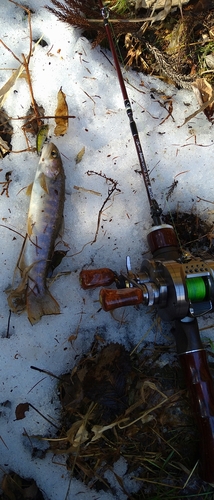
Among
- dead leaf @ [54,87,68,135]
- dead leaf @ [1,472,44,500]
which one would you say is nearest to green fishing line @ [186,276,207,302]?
dead leaf @ [54,87,68,135]

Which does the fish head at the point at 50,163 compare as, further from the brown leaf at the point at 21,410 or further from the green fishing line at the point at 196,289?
the brown leaf at the point at 21,410

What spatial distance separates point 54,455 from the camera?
2.53 meters

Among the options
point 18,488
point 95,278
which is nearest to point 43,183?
point 95,278

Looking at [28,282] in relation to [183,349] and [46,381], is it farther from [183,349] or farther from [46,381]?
[183,349]

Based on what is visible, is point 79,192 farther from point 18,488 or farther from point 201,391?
point 18,488

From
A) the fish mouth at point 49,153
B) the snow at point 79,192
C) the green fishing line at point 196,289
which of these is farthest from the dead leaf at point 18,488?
the fish mouth at point 49,153

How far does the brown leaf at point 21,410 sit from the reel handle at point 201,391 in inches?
42.4

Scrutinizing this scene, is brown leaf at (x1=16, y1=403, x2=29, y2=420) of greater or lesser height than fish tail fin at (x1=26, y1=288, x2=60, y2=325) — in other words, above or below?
below

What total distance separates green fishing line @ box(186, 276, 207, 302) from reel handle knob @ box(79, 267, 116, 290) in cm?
51

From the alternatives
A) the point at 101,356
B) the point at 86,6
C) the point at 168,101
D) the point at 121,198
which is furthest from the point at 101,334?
the point at 86,6

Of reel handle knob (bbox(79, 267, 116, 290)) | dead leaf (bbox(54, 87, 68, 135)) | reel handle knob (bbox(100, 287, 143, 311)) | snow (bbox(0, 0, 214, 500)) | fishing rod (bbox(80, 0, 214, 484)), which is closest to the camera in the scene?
reel handle knob (bbox(100, 287, 143, 311))

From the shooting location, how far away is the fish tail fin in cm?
253

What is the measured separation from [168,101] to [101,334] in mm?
1848

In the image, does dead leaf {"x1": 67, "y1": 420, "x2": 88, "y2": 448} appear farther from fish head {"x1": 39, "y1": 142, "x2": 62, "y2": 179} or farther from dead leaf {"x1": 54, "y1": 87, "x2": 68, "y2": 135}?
dead leaf {"x1": 54, "y1": 87, "x2": 68, "y2": 135}
